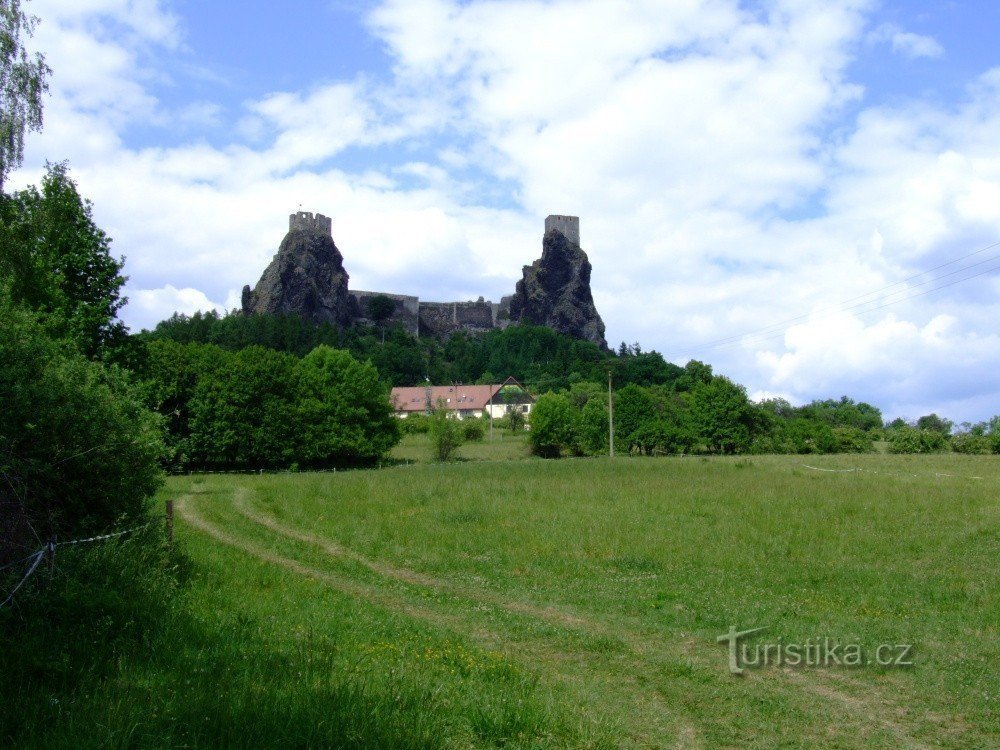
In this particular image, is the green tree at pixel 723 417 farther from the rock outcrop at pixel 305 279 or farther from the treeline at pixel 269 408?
the rock outcrop at pixel 305 279

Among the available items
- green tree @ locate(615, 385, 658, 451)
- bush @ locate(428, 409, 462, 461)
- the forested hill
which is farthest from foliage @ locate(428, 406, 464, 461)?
the forested hill

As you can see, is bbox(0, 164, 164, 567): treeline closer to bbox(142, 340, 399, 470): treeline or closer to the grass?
the grass

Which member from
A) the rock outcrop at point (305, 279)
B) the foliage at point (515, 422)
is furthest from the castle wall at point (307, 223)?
the foliage at point (515, 422)

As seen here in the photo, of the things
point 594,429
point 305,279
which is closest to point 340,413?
point 594,429

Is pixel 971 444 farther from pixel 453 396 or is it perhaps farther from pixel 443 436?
pixel 453 396

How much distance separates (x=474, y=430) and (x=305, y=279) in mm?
87999

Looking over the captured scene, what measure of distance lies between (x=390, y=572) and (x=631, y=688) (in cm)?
901

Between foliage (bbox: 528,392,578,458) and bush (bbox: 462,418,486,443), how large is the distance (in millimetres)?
7521

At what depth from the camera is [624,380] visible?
4990 inches

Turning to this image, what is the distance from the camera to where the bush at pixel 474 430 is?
277ft

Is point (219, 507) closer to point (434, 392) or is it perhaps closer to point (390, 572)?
point (390, 572)

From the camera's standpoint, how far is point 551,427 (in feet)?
260

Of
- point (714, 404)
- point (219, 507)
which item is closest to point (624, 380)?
point (714, 404)

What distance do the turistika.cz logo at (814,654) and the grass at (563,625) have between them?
0.24 metres
